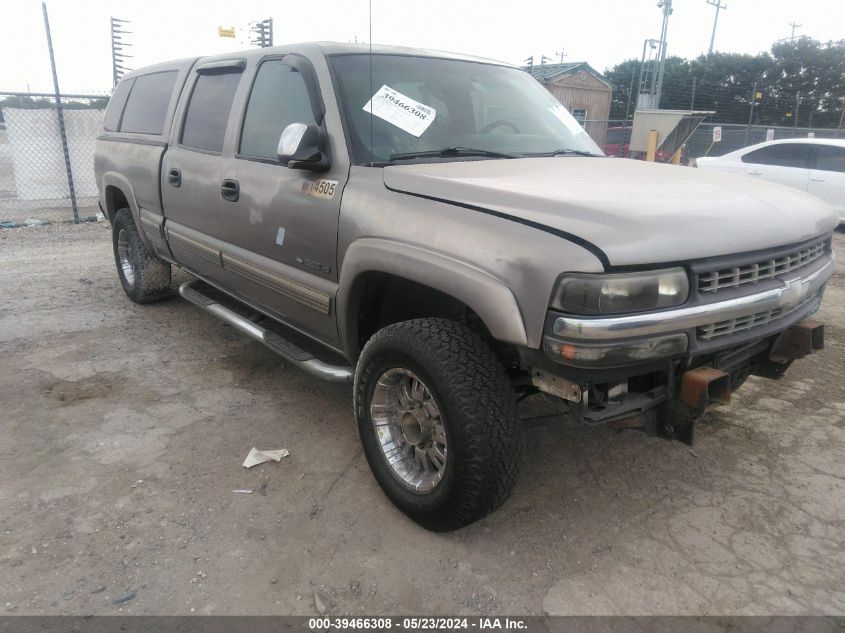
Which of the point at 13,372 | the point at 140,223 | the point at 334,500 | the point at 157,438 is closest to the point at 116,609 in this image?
the point at 334,500

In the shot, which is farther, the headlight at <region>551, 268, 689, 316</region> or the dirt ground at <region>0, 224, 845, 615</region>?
the dirt ground at <region>0, 224, 845, 615</region>

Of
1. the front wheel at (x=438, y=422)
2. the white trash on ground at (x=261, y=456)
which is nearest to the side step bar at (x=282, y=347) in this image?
the front wheel at (x=438, y=422)

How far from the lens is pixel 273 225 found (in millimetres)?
3266

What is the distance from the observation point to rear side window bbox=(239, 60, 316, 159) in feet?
10.6

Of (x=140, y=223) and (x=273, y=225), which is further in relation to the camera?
(x=140, y=223)

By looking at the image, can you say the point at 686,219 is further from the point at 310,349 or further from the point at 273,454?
the point at 310,349

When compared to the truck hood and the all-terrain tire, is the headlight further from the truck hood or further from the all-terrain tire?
the all-terrain tire

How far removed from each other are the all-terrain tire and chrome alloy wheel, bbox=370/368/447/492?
3321 millimetres

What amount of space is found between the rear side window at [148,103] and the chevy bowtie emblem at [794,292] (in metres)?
4.10

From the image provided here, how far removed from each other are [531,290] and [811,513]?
1792 mm

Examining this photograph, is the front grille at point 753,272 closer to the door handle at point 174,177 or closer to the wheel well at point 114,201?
the door handle at point 174,177

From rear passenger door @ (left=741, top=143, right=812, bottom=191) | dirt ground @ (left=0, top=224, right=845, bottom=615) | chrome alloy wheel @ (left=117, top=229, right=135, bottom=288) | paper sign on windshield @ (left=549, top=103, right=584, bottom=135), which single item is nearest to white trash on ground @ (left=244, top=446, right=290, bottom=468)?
dirt ground @ (left=0, top=224, right=845, bottom=615)

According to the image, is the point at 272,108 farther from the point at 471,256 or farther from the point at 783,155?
the point at 783,155

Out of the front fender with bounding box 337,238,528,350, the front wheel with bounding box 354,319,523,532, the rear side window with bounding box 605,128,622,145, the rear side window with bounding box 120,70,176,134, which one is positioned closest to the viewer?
the front fender with bounding box 337,238,528,350
